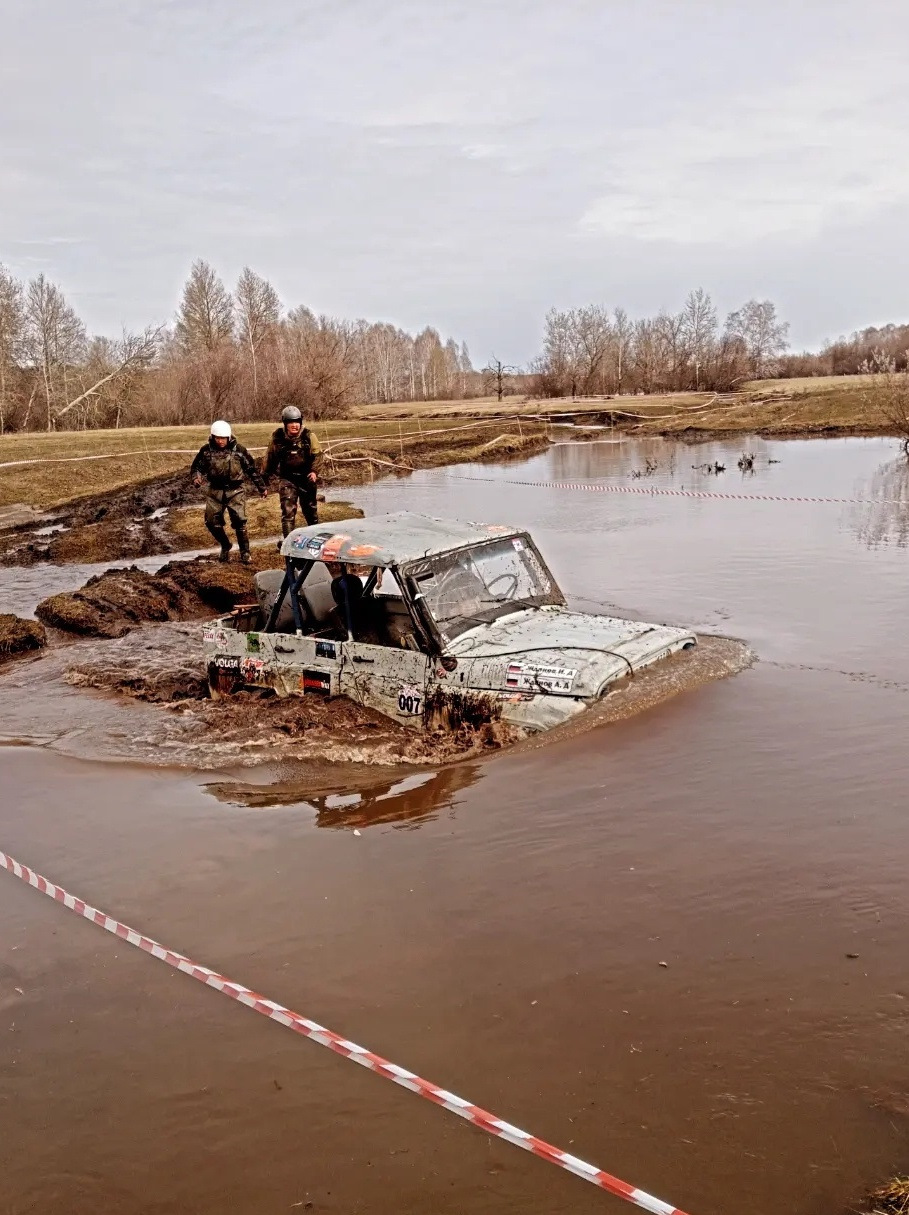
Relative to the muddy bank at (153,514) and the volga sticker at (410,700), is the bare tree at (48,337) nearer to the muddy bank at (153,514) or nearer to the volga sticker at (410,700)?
the muddy bank at (153,514)

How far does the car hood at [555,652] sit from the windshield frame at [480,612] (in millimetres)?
82

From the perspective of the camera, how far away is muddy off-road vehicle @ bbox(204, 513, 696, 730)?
696 centimetres

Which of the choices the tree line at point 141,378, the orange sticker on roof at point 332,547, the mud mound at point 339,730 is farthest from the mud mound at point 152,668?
the tree line at point 141,378

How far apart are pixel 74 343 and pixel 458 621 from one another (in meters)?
68.8

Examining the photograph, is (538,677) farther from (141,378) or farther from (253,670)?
(141,378)

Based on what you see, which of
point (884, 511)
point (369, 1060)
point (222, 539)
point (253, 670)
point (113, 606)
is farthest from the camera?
point (884, 511)

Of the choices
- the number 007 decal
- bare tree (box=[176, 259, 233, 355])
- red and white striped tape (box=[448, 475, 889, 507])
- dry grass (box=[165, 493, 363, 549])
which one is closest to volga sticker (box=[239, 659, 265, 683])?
the number 007 decal

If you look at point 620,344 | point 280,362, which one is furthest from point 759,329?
point 280,362

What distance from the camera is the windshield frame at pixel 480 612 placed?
294 inches

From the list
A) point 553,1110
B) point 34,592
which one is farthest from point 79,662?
point 553,1110

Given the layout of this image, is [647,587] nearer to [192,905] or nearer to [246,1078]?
[192,905]

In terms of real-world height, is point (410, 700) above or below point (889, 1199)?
above

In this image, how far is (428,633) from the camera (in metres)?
7.37

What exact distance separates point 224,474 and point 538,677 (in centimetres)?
841
